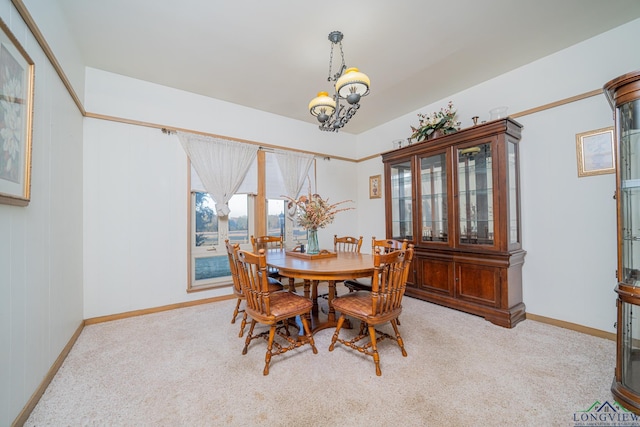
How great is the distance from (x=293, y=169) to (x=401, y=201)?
1.79m

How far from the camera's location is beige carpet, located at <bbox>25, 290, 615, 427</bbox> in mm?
1469

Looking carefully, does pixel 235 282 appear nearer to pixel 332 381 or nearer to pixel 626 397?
pixel 332 381

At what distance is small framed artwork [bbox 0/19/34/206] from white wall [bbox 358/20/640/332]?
165 inches

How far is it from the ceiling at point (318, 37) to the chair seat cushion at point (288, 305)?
2.41 metres

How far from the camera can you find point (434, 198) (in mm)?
3418

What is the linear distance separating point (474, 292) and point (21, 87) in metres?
4.06

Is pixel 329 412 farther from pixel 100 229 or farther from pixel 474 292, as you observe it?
pixel 100 229

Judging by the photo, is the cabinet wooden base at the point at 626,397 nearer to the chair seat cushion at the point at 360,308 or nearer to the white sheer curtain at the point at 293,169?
the chair seat cushion at the point at 360,308

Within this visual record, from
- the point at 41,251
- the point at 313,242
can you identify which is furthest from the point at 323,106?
the point at 41,251

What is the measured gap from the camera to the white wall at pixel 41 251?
1.33m

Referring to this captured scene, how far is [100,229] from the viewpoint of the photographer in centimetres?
288

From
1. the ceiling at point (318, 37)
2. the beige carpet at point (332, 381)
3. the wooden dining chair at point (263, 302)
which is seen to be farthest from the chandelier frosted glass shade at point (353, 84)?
the beige carpet at point (332, 381)

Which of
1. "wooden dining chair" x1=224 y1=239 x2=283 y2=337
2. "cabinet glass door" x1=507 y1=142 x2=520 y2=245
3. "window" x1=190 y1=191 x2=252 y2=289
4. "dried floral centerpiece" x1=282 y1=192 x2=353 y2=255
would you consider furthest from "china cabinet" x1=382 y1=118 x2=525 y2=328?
"window" x1=190 y1=191 x2=252 y2=289

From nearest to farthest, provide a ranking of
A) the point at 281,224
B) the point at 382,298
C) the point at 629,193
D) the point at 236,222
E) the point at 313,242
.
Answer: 1. the point at 629,193
2. the point at 382,298
3. the point at 313,242
4. the point at 236,222
5. the point at 281,224
